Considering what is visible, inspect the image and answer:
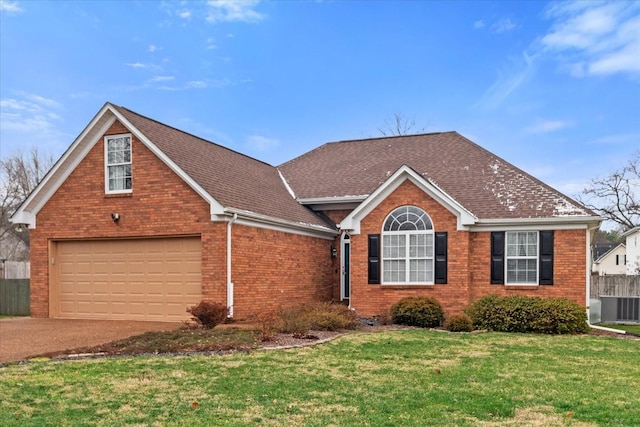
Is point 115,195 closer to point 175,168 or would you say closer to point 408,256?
point 175,168

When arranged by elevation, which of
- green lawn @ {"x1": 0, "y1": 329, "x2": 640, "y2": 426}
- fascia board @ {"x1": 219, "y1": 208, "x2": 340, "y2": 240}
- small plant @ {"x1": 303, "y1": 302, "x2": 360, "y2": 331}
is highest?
fascia board @ {"x1": 219, "y1": 208, "x2": 340, "y2": 240}

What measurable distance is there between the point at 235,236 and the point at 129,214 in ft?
11.3

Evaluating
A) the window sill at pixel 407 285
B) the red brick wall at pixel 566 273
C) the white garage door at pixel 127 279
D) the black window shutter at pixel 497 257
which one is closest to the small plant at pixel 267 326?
the white garage door at pixel 127 279

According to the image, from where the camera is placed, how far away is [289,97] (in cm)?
2662

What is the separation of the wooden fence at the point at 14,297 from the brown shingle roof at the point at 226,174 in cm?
950

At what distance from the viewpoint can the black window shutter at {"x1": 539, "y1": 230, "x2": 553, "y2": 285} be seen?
16.4m

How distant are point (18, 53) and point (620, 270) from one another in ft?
206

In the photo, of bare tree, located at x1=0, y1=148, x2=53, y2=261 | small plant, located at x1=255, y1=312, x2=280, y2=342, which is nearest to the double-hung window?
small plant, located at x1=255, y1=312, x2=280, y2=342

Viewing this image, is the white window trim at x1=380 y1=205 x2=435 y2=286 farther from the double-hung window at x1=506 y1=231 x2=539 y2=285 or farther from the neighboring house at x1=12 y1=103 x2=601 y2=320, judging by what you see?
the double-hung window at x1=506 y1=231 x2=539 y2=285

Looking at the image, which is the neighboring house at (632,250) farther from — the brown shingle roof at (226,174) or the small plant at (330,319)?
the small plant at (330,319)

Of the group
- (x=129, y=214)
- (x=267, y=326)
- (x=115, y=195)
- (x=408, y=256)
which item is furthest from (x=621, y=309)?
(x=115, y=195)

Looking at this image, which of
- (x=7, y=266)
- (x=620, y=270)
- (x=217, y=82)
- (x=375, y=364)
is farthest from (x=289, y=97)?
(x=620, y=270)

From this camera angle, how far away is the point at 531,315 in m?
14.5

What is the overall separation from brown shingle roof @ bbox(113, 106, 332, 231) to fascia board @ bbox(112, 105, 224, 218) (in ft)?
0.36
